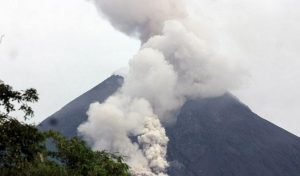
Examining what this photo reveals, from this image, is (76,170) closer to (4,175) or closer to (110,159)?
(110,159)

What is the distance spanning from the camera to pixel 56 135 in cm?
2994

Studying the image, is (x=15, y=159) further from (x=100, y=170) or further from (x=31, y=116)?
(x=100, y=170)

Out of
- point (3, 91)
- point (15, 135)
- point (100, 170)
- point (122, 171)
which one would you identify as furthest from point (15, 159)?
point (122, 171)

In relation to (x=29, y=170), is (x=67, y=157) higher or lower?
higher

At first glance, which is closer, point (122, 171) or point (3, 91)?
point (3, 91)

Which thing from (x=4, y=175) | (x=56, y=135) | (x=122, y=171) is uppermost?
(x=56, y=135)

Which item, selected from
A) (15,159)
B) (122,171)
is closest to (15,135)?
(15,159)

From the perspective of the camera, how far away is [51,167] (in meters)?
26.1

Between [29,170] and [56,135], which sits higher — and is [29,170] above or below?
below

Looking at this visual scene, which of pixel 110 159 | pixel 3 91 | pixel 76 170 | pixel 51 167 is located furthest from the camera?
pixel 110 159

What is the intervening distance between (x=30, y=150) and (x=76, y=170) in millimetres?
4674

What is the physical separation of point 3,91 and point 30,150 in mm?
3112

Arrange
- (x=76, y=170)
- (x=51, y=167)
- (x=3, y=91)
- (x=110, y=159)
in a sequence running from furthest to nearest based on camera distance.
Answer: (x=110, y=159) < (x=76, y=170) < (x=51, y=167) < (x=3, y=91)

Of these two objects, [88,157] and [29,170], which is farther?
[88,157]
